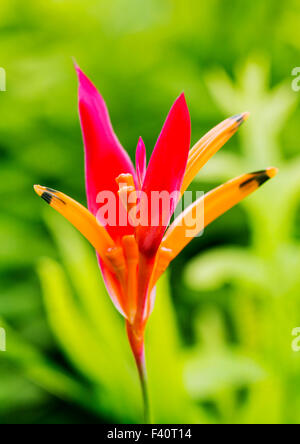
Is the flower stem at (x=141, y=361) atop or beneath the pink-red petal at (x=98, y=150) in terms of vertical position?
beneath

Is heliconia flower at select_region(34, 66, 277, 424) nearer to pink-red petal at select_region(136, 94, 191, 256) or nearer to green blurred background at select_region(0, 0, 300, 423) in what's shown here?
pink-red petal at select_region(136, 94, 191, 256)

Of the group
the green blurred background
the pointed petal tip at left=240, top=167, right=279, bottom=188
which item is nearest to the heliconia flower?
the pointed petal tip at left=240, top=167, right=279, bottom=188

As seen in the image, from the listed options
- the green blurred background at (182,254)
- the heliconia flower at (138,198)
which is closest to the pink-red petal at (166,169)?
the heliconia flower at (138,198)

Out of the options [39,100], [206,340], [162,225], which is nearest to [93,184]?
[162,225]

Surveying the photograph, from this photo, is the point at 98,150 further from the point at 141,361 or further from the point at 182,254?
the point at 182,254

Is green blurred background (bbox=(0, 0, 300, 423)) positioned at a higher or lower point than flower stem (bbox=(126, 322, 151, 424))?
higher

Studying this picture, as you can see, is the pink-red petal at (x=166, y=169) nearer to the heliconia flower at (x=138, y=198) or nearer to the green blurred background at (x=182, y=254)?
the heliconia flower at (x=138, y=198)
